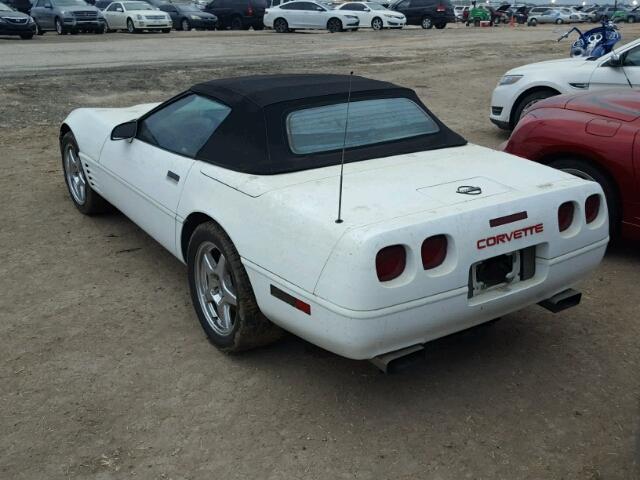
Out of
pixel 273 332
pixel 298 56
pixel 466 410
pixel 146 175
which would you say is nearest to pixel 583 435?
pixel 466 410

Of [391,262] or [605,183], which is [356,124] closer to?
[391,262]

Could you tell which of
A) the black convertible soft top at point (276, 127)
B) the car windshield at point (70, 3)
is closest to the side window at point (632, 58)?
the black convertible soft top at point (276, 127)

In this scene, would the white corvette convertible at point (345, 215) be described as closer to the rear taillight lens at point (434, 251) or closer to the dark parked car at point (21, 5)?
the rear taillight lens at point (434, 251)

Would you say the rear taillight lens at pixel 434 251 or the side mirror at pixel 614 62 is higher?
the side mirror at pixel 614 62

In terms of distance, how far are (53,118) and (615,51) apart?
7.37 metres

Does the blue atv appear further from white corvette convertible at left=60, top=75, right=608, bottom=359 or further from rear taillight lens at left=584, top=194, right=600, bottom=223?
rear taillight lens at left=584, top=194, right=600, bottom=223

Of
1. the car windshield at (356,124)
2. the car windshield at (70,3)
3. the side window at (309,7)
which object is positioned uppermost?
the car windshield at (70,3)

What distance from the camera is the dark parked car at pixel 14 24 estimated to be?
22562 millimetres

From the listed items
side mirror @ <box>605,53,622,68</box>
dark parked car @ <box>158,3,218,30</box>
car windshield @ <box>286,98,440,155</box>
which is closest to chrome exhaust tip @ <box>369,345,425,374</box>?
car windshield @ <box>286,98,440,155</box>

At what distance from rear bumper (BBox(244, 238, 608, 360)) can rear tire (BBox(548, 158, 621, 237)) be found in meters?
1.55

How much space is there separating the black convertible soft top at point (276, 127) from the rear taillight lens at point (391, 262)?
93cm

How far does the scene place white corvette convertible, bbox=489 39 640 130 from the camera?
812 centimetres

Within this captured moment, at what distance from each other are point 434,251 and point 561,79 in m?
6.24

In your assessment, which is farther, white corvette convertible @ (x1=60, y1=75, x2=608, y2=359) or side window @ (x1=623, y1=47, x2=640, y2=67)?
side window @ (x1=623, y1=47, x2=640, y2=67)
